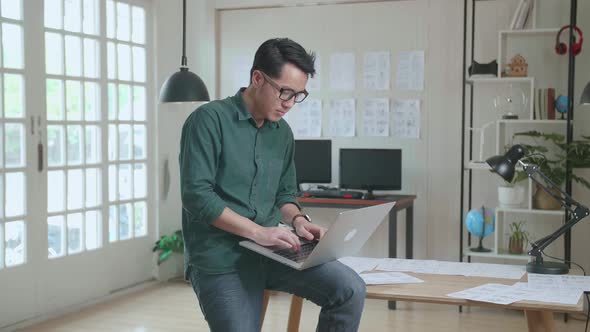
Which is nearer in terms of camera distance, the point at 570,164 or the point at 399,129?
the point at 570,164

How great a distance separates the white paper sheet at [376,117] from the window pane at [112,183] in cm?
195

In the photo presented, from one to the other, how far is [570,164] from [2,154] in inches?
139

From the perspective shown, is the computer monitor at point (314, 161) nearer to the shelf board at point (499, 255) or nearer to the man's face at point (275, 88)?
the shelf board at point (499, 255)

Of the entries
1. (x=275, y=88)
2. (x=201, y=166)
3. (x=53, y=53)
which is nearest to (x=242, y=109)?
(x=275, y=88)

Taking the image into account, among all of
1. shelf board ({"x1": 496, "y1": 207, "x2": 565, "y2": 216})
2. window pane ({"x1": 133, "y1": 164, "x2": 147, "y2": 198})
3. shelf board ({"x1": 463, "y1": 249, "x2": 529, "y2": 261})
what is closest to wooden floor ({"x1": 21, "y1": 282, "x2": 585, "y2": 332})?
shelf board ({"x1": 463, "y1": 249, "x2": 529, "y2": 261})

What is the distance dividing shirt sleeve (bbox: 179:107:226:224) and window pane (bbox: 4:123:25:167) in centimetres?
237

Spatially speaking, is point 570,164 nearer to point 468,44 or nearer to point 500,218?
point 500,218

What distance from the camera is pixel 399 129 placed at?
18.6 feet

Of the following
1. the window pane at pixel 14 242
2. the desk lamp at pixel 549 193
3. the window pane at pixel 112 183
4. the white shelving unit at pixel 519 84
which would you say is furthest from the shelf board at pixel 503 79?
the window pane at pixel 14 242

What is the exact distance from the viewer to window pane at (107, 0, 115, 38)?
5.16 m

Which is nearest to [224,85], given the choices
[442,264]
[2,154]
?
[2,154]

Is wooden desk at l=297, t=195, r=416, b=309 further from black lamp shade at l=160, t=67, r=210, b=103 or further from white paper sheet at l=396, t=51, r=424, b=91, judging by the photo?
black lamp shade at l=160, t=67, r=210, b=103

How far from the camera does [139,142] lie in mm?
5535

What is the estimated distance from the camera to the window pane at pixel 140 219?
5.52 m
